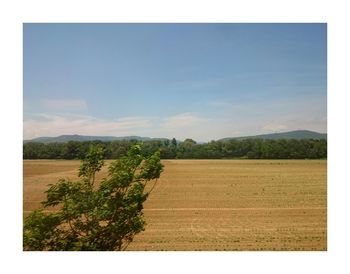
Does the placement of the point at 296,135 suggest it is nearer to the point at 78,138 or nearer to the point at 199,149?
the point at 199,149

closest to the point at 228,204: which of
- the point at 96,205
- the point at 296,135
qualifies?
the point at 296,135

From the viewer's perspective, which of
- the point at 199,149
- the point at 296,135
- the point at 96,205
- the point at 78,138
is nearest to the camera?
the point at 96,205

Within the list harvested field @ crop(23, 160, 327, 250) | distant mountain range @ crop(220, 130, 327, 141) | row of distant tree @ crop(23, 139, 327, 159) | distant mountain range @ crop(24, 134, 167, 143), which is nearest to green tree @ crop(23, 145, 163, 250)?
harvested field @ crop(23, 160, 327, 250)

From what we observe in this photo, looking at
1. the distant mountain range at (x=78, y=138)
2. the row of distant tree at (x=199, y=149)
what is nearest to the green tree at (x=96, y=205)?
the row of distant tree at (x=199, y=149)

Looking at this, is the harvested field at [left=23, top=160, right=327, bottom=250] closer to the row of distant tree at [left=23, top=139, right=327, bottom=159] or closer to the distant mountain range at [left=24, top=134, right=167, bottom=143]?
the row of distant tree at [left=23, top=139, right=327, bottom=159]

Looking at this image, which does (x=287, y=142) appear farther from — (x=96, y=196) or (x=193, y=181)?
(x=96, y=196)
